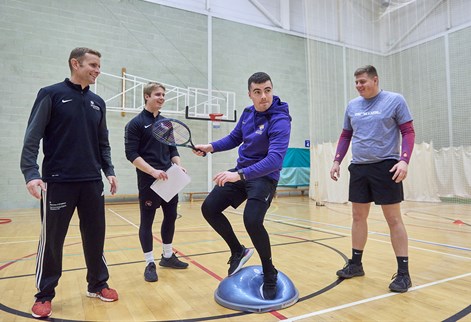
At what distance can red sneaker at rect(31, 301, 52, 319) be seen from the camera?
2270mm

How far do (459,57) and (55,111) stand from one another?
12.6 meters

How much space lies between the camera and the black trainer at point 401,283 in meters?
2.71

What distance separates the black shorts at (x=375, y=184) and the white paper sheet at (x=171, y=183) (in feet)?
4.93

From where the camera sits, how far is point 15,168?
937cm

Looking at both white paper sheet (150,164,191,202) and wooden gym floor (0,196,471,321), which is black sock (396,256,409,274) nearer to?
wooden gym floor (0,196,471,321)

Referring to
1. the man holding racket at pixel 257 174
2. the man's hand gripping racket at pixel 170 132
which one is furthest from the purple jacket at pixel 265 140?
the man's hand gripping racket at pixel 170 132

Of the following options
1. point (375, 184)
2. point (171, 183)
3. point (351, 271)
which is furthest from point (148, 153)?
point (351, 271)

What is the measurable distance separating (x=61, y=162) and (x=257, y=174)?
4.47 ft

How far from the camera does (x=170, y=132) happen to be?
2947 millimetres

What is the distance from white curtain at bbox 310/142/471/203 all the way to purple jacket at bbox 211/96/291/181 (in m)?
8.09

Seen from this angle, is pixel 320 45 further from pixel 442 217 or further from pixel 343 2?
pixel 442 217

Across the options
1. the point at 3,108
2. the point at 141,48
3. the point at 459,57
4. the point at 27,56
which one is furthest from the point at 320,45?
the point at 3,108

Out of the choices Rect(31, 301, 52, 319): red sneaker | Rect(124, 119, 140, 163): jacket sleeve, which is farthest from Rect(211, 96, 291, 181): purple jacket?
Rect(31, 301, 52, 319): red sneaker

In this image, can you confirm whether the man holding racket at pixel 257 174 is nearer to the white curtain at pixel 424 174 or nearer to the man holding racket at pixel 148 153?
the man holding racket at pixel 148 153
